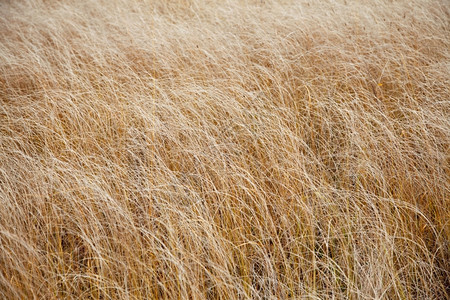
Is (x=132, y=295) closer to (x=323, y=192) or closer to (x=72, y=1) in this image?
(x=323, y=192)

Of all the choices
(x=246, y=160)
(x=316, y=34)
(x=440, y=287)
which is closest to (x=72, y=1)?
(x=316, y=34)

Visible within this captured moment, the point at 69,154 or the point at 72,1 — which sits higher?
the point at 72,1

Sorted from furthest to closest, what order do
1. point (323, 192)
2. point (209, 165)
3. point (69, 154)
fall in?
1. point (69, 154)
2. point (209, 165)
3. point (323, 192)

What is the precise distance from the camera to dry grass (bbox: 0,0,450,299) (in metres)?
1.39

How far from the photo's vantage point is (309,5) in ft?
14.4

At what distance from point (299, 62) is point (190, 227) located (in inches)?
78.6

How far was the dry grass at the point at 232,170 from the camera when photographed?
139 centimetres

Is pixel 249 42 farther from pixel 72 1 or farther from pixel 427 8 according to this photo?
pixel 72 1

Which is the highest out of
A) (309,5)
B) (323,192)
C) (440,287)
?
(309,5)

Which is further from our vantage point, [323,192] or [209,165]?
[209,165]

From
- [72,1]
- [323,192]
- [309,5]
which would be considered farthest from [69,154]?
[72,1]

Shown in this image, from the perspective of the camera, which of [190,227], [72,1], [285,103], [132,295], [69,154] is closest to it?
[132,295]

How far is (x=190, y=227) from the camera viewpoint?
1.53 meters

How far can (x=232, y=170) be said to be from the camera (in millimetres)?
1863
